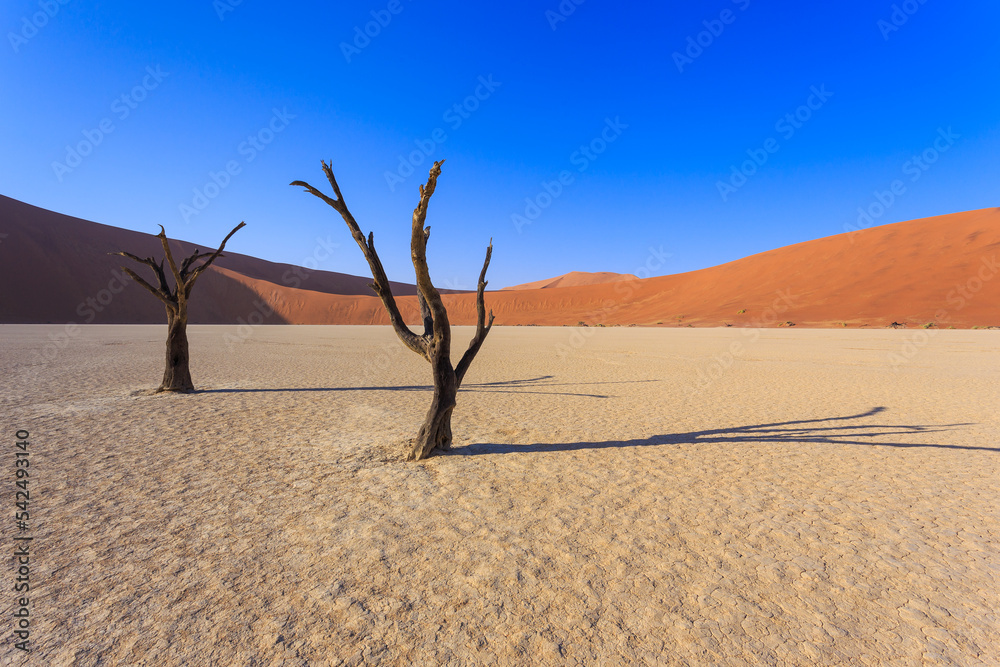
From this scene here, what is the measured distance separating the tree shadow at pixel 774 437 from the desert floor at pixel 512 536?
2.5 inches

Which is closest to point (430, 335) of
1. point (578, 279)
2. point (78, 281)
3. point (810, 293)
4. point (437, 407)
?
point (437, 407)

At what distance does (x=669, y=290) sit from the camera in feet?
217

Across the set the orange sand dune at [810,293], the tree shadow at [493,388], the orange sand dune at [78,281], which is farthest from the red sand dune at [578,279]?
the tree shadow at [493,388]

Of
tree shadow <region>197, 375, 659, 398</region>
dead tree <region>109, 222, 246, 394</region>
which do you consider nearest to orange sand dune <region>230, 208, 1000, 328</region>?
tree shadow <region>197, 375, 659, 398</region>

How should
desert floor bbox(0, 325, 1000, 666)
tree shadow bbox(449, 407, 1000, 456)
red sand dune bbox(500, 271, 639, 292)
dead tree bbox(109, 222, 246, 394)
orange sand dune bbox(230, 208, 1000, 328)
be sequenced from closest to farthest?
desert floor bbox(0, 325, 1000, 666) → tree shadow bbox(449, 407, 1000, 456) → dead tree bbox(109, 222, 246, 394) → orange sand dune bbox(230, 208, 1000, 328) → red sand dune bbox(500, 271, 639, 292)

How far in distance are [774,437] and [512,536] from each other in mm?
4920

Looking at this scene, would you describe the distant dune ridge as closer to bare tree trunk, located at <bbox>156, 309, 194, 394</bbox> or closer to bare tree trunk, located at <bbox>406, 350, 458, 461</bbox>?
bare tree trunk, located at <bbox>406, 350, 458, 461</bbox>

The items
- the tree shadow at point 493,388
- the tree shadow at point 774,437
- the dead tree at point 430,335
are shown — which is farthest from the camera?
the tree shadow at point 493,388

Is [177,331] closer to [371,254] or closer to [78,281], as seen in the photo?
[371,254]

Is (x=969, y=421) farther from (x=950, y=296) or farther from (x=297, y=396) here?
(x=950, y=296)

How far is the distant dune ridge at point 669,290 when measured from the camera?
1521 inches

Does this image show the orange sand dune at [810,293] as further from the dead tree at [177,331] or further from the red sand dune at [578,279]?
the red sand dune at [578,279]

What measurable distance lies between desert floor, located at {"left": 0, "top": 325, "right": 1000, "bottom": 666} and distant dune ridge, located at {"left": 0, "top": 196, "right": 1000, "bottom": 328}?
37555 mm

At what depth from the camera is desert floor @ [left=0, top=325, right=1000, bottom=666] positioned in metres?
2.45
